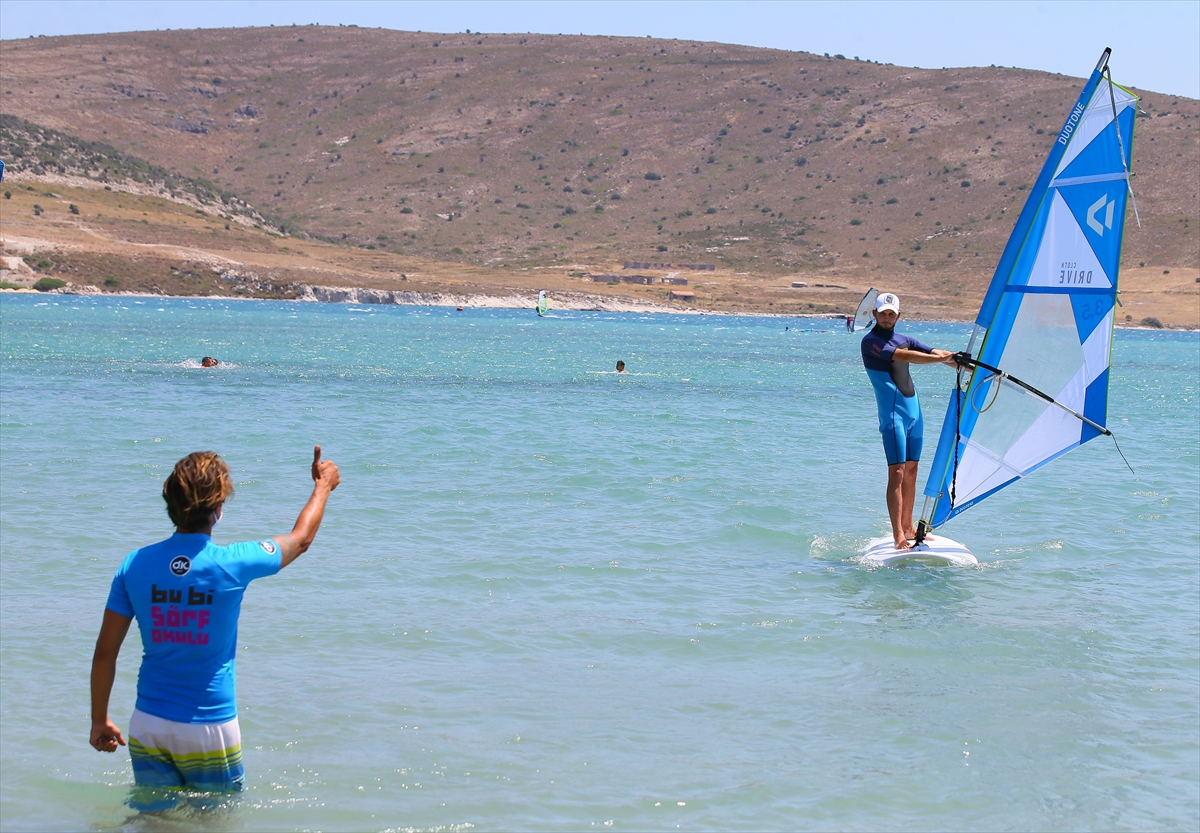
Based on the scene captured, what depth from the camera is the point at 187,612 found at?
14.9 ft

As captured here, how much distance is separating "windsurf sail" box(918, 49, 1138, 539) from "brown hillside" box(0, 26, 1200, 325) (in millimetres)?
85227

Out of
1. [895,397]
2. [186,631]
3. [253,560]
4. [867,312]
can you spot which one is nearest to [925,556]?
[895,397]

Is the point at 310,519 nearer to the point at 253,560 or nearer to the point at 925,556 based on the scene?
the point at 253,560

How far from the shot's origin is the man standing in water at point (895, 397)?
9.98 meters

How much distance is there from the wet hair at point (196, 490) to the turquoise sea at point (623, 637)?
1368mm

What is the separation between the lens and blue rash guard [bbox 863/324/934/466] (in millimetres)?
10016

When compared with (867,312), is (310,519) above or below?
below

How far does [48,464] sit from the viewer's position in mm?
14406

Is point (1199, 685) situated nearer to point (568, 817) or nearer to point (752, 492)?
point (568, 817)

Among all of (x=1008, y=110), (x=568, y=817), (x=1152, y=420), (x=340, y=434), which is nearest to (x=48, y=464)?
(x=340, y=434)

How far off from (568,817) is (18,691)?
11.0 feet

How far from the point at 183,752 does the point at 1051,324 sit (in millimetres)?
7695

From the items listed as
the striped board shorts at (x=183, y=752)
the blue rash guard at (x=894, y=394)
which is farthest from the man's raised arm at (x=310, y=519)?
the blue rash guard at (x=894, y=394)

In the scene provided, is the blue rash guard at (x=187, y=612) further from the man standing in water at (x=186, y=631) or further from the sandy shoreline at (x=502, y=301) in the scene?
the sandy shoreline at (x=502, y=301)
